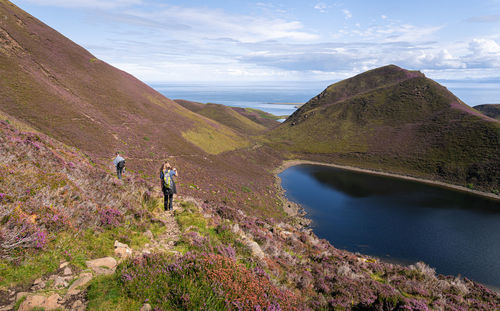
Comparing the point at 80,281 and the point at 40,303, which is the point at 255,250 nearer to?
the point at 80,281

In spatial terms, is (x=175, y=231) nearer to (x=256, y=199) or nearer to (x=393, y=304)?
(x=393, y=304)

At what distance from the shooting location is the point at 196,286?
269 inches

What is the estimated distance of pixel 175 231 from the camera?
40.8 feet

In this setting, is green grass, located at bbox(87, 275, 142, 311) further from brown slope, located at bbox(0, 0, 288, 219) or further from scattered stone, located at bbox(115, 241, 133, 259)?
brown slope, located at bbox(0, 0, 288, 219)

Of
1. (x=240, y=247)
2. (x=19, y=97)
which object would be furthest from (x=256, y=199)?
(x=19, y=97)

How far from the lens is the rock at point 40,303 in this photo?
5.36 meters

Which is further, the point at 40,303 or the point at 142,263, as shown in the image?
the point at 142,263

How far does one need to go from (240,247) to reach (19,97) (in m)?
41.8

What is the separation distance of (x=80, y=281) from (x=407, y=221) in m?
49.1

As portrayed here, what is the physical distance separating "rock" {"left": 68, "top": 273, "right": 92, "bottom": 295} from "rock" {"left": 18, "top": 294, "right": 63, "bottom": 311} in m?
0.44

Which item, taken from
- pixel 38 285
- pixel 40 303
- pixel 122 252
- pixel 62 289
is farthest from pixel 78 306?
pixel 122 252

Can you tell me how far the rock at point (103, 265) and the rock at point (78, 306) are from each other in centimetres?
132

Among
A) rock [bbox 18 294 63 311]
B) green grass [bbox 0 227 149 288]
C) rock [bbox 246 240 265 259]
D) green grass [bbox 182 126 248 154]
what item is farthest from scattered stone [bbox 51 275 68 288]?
green grass [bbox 182 126 248 154]

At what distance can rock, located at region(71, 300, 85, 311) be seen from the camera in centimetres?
577
